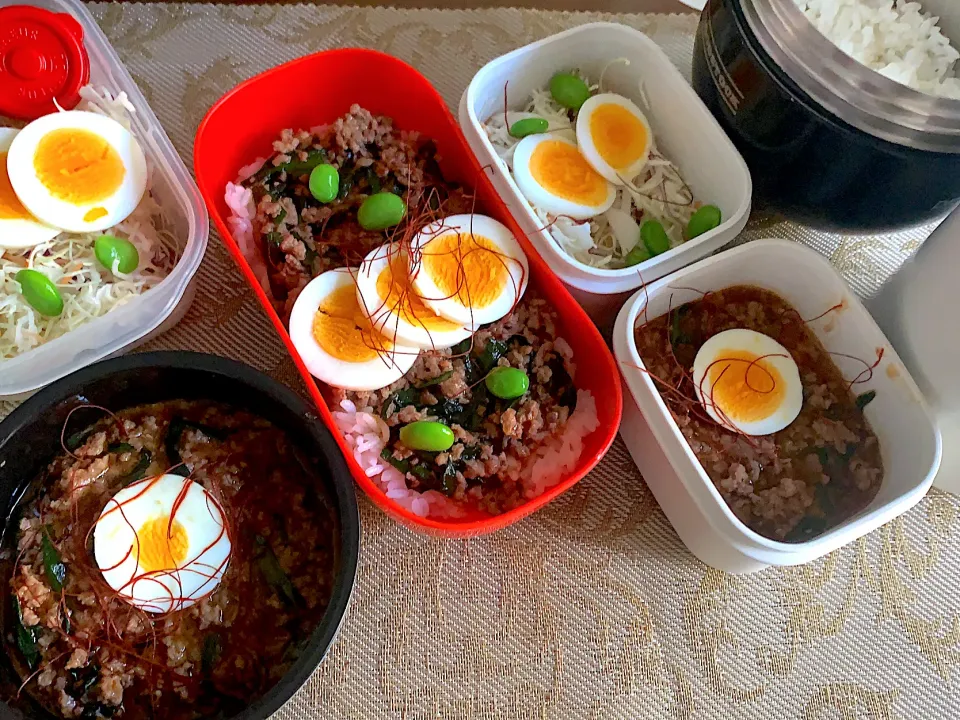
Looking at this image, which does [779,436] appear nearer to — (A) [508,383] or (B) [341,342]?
(A) [508,383]

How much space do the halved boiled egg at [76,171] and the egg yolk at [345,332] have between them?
0.32m

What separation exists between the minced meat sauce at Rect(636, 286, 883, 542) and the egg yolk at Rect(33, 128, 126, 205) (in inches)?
31.5

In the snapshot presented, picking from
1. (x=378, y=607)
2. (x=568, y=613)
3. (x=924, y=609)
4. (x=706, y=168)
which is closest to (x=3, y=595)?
(x=378, y=607)

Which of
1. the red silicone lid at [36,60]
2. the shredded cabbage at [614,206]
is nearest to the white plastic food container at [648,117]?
the shredded cabbage at [614,206]

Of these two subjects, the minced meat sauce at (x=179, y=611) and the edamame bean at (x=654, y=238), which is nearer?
the minced meat sauce at (x=179, y=611)

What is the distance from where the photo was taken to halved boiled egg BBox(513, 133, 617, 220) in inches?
48.1

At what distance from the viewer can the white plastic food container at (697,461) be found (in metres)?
1.04

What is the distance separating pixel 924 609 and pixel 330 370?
3.09 ft

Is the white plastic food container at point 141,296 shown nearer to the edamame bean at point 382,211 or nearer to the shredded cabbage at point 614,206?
the edamame bean at point 382,211

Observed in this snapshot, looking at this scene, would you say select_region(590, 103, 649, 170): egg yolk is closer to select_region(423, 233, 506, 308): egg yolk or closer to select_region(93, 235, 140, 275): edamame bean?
select_region(423, 233, 506, 308): egg yolk

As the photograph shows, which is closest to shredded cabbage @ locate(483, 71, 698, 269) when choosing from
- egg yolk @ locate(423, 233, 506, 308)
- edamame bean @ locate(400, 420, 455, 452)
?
egg yolk @ locate(423, 233, 506, 308)

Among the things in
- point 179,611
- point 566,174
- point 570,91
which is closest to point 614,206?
point 566,174

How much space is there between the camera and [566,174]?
49.3 inches

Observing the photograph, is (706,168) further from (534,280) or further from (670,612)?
(670,612)
